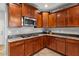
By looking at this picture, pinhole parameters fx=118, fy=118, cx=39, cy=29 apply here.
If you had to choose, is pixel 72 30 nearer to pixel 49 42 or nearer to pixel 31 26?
pixel 49 42

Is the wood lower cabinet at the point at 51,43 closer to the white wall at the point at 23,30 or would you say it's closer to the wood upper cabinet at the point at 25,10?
the white wall at the point at 23,30

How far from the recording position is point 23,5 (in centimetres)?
172

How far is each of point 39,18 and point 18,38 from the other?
48 centimetres

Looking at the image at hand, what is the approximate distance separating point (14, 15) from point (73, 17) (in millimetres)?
973

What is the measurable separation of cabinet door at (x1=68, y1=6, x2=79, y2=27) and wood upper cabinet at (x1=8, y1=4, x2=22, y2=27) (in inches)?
32.6

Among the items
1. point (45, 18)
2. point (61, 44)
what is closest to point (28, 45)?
point (45, 18)

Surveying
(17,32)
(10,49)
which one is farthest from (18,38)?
(10,49)

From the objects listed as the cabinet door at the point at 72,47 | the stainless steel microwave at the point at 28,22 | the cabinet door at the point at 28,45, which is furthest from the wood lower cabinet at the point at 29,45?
the cabinet door at the point at 72,47

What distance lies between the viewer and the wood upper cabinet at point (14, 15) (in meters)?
1.63

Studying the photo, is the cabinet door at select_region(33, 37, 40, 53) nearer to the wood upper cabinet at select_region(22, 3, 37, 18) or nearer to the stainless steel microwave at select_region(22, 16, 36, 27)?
the stainless steel microwave at select_region(22, 16, 36, 27)

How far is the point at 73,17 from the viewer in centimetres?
199

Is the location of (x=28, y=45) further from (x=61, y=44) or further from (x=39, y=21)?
(x=61, y=44)

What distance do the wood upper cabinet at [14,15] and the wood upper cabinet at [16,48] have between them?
0.90 ft

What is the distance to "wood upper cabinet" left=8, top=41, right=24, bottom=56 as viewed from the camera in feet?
5.45
